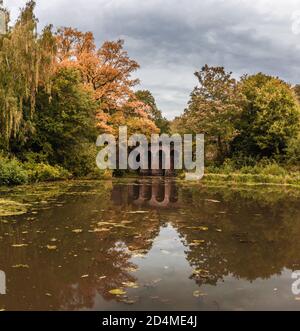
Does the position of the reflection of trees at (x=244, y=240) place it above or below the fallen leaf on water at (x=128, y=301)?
below

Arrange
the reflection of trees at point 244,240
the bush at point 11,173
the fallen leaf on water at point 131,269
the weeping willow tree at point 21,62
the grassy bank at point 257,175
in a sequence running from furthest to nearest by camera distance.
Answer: the grassy bank at point 257,175 → the bush at point 11,173 → the weeping willow tree at point 21,62 → the reflection of trees at point 244,240 → the fallen leaf on water at point 131,269

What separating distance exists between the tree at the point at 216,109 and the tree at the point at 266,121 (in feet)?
2.91

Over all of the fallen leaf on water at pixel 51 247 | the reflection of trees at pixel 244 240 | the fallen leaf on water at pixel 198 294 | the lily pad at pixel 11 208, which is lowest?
the reflection of trees at pixel 244 240

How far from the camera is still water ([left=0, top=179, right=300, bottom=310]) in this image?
4.20 m

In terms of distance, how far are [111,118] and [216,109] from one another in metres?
7.60

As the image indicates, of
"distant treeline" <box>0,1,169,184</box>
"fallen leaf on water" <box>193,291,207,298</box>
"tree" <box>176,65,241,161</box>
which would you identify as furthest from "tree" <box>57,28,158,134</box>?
"fallen leaf on water" <box>193,291,207,298</box>

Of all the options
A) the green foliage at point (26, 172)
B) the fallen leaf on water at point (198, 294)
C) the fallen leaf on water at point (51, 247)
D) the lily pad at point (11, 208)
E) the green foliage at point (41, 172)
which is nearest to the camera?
the fallen leaf on water at point (198, 294)

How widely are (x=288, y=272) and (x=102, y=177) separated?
2029cm

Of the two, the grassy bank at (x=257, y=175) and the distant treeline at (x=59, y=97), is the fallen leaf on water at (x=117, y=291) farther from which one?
the grassy bank at (x=257, y=175)

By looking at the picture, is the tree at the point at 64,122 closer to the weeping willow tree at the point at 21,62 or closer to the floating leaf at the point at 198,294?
the weeping willow tree at the point at 21,62

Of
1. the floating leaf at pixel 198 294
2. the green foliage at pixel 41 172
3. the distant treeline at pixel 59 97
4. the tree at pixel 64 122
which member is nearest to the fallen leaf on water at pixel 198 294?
the floating leaf at pixel 198 294

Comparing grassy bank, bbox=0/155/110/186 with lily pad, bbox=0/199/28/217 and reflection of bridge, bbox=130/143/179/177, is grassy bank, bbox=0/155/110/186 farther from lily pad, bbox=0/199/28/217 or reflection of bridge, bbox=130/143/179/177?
reflection of bridge, bbox=130/143/179/177

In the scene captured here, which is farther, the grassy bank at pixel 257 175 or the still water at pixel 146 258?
the grassy bank at pixel 257 175

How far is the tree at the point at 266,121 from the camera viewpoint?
2641 cm
